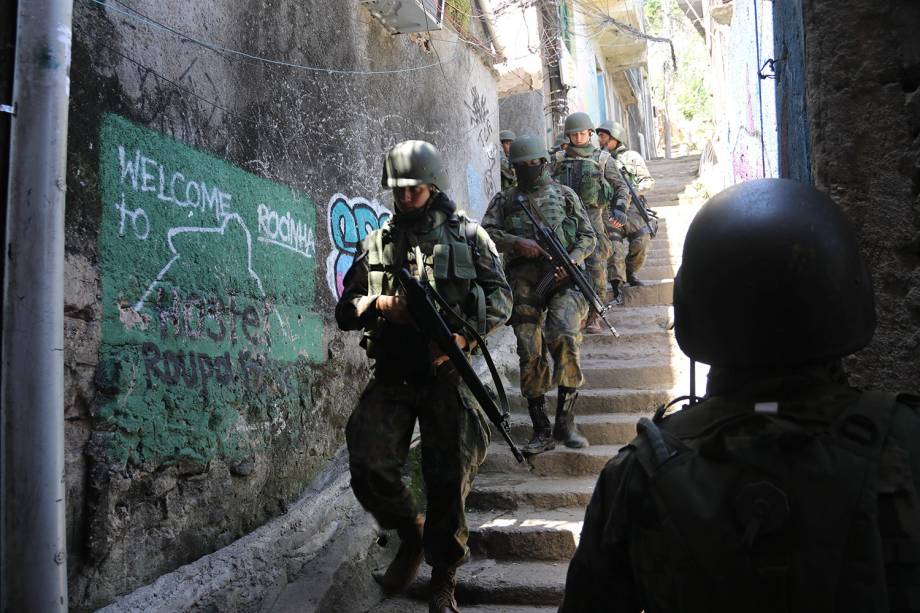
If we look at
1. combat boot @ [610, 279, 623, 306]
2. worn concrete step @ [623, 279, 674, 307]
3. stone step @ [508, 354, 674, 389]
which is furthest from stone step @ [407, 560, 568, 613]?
worn concrete step @ [623, 279, 674, 307]

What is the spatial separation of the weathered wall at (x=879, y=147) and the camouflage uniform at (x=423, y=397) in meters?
1.71

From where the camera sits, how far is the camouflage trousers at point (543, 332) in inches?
207

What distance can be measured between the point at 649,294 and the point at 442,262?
4915mm

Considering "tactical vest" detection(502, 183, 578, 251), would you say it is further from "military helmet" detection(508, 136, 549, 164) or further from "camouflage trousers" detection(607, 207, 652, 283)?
"camouflage trousers" detection(607, 207, 652, 283)

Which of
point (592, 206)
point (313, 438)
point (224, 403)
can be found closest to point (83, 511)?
point (224, 403)

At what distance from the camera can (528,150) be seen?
569 cm

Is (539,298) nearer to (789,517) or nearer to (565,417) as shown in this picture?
(565,417)

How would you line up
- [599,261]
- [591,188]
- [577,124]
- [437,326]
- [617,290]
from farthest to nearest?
[617,290] < [577,124] < [591,188] < [599,261] < [437,326]

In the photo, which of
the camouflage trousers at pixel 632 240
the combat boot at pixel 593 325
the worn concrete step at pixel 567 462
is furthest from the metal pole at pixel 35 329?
the camouflage trousers at pixel 632 240

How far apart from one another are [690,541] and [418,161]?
8.80ft

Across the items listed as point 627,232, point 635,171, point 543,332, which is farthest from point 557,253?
point 635,171

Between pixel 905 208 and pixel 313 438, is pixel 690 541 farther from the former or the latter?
pixel 313 438

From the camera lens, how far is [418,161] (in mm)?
3625

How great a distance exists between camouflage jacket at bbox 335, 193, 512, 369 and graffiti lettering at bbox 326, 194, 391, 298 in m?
1.01
